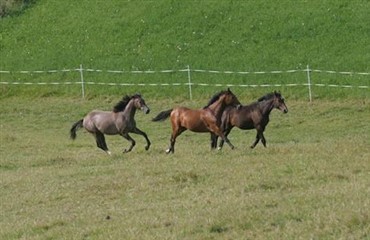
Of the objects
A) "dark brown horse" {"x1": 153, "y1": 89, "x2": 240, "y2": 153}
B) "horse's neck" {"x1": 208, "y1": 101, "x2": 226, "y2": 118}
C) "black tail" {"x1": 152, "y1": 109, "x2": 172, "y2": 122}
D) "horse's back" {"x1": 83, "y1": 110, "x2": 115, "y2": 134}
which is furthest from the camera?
"horse's back" {"x1": 83, "y1": 110, "x2": 115, "y2": 134}

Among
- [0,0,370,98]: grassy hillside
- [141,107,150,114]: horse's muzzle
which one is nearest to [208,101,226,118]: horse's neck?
[141,107,150,114]: horse's muzzle

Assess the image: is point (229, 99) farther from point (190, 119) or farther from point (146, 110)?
point (146, 110)

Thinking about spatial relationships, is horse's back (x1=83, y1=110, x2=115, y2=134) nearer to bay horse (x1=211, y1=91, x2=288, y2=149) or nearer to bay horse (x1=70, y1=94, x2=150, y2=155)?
bay horse (x1=70, y1=94, x2=150, y2=155)

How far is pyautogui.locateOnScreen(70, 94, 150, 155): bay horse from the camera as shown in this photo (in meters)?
23.0

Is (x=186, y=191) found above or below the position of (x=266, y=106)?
below

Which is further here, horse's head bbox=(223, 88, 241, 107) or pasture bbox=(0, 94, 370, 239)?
horse's head bbox=(223, 88, 241, 107)

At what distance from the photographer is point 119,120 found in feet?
75.6

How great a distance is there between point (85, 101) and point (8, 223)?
2432 centimetres

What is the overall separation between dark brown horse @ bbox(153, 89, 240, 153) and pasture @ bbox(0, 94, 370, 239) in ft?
1.78

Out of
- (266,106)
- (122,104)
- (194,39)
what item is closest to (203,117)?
(266,106)

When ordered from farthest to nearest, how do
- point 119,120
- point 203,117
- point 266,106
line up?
1. point 119,120
2. point 266,106
3. point 203,117

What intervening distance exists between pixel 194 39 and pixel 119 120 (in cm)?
1959

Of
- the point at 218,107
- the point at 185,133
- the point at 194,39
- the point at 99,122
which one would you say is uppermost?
the point at 194,39

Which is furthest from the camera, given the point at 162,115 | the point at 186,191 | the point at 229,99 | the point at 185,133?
the point at 185,133
